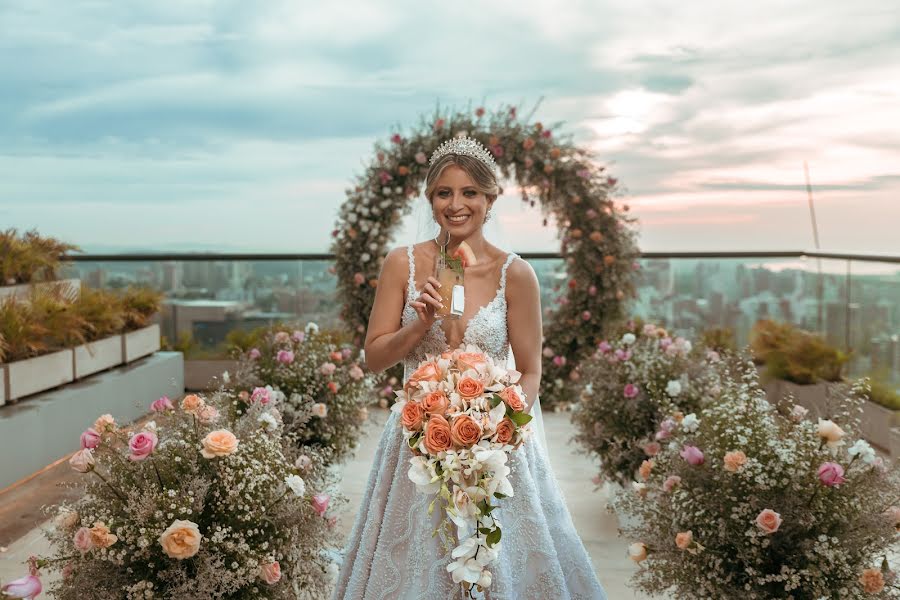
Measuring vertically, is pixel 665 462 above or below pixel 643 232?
below

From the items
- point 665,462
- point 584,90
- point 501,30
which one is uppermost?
point 501,30

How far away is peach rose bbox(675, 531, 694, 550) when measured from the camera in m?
2.54

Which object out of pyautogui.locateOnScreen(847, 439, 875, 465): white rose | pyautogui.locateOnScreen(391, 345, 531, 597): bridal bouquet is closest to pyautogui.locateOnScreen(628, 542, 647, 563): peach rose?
pyautogui.locateOnScreen(847, 439, 875, 465): white rose

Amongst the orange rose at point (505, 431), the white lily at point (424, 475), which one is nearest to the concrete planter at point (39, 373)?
the white lily at point (424, 475)

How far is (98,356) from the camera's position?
21.6 ft

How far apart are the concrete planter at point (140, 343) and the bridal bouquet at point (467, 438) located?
5.56 meters

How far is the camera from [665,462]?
2.99 m

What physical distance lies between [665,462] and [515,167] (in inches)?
188

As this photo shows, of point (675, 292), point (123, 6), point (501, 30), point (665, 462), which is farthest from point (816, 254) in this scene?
point (123, 6)

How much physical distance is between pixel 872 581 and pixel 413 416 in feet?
4.62

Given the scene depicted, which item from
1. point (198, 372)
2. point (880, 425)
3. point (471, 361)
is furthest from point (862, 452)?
point (198, 372)

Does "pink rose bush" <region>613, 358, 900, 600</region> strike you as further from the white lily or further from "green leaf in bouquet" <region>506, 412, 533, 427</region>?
the white lily

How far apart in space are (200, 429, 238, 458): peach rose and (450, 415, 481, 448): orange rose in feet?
2.75

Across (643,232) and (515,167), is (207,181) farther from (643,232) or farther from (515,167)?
A: (643,232)
